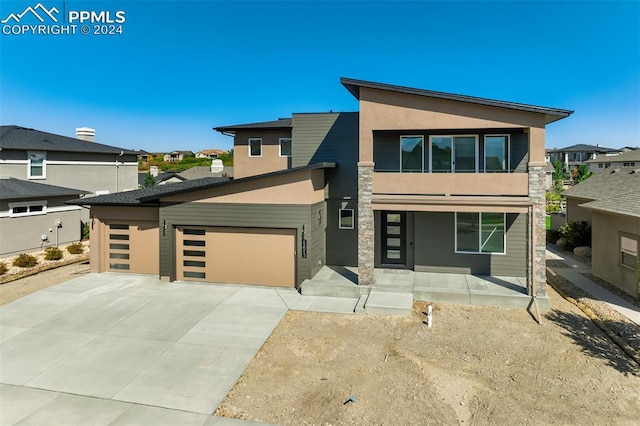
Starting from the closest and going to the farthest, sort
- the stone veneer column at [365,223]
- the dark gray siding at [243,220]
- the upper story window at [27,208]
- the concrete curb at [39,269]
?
1. the stone veneer column at [365,223]
2. the dark gray siding at [243,220]
3. the concrete curb at [39,269]
4. the upper story window at [27,208]

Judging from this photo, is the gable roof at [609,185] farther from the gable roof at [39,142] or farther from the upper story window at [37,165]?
the upper story window at [37,165]

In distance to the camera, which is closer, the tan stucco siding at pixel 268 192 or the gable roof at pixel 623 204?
the gable roof at pixel 623 204

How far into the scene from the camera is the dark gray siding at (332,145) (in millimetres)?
13297

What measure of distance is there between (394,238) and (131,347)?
348 inches

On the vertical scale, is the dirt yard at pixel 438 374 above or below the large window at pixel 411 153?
below

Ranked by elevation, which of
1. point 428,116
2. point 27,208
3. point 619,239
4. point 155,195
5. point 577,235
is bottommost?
point 577,235

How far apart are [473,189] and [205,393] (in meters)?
8.61

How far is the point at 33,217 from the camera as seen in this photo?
17.2 m

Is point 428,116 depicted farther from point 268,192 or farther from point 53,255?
point 53,255

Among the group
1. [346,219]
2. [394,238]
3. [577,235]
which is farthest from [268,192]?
[577,235]

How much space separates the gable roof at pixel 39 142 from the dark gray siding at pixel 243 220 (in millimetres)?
12861

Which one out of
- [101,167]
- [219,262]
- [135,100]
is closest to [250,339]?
[219,262]

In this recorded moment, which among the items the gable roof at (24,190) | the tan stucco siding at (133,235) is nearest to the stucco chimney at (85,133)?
the gable roof at (24,190)

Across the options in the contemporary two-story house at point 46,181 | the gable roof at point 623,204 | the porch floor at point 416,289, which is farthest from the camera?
the contemporary two-story house at point 46,181
